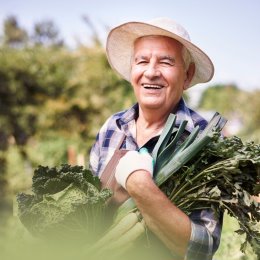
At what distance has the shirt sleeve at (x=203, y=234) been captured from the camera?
2.53m

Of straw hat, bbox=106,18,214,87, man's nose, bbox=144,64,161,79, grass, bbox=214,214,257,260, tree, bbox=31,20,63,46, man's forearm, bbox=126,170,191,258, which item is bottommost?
man's forearm, bbox=126,170,191,258

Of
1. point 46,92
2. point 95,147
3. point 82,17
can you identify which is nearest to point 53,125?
point 46,92

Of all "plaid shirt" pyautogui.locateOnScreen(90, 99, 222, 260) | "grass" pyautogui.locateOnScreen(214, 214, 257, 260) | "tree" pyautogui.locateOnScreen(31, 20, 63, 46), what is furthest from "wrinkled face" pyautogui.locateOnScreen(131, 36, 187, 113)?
"tree" pyautogui.locateOnScreen(31, 20, 63, 46)

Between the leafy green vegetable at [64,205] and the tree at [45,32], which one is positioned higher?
the tree at [45,32]

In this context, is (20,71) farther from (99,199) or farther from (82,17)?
(99,199)

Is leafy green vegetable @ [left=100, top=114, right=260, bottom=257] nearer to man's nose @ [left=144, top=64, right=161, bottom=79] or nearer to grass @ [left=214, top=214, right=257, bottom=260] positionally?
man's nose @ [left=144, top=64, right=161, bottom=79]

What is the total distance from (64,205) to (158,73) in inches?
31.6

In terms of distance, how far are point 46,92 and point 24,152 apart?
249cm

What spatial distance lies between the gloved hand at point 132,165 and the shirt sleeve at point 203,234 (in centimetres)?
34

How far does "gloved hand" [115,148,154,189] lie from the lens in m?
2.43

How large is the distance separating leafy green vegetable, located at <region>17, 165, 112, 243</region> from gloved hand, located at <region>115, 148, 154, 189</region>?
146 millimetres

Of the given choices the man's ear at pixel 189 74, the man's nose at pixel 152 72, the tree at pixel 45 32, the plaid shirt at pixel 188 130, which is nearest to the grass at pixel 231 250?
the plaid shirt at pixel 188 130

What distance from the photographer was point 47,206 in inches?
99.7

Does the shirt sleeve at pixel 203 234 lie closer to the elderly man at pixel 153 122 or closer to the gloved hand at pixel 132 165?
the elderly man at pixel 153 122
